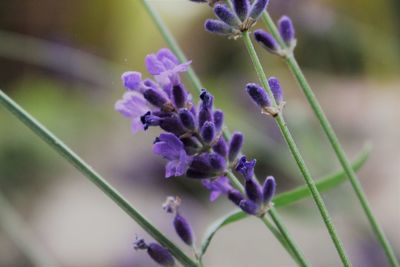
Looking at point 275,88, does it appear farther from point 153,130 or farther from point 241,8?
point 153,130

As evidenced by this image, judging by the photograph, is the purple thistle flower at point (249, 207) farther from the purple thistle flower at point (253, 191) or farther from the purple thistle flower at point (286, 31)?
the purple thistle flower at point (286, 31)

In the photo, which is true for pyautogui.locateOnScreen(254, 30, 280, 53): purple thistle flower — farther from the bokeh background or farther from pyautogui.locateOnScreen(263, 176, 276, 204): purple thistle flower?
the bokeh background

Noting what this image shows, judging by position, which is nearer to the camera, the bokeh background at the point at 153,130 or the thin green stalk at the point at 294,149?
the thin green stalk at the point at 294,149

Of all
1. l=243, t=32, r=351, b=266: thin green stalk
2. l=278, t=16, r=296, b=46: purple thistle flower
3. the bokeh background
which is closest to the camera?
l=243, t=32, r=351, b=266: thin green stalk

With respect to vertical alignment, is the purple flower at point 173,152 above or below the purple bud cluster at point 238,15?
below

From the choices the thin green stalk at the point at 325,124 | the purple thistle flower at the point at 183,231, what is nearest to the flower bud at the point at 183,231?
the purple thistle flower at the point at 183,231

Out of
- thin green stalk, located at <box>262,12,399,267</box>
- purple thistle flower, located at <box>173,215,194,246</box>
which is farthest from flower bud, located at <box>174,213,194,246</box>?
thin green stalk, located at <box>262,12,399,267</box>
